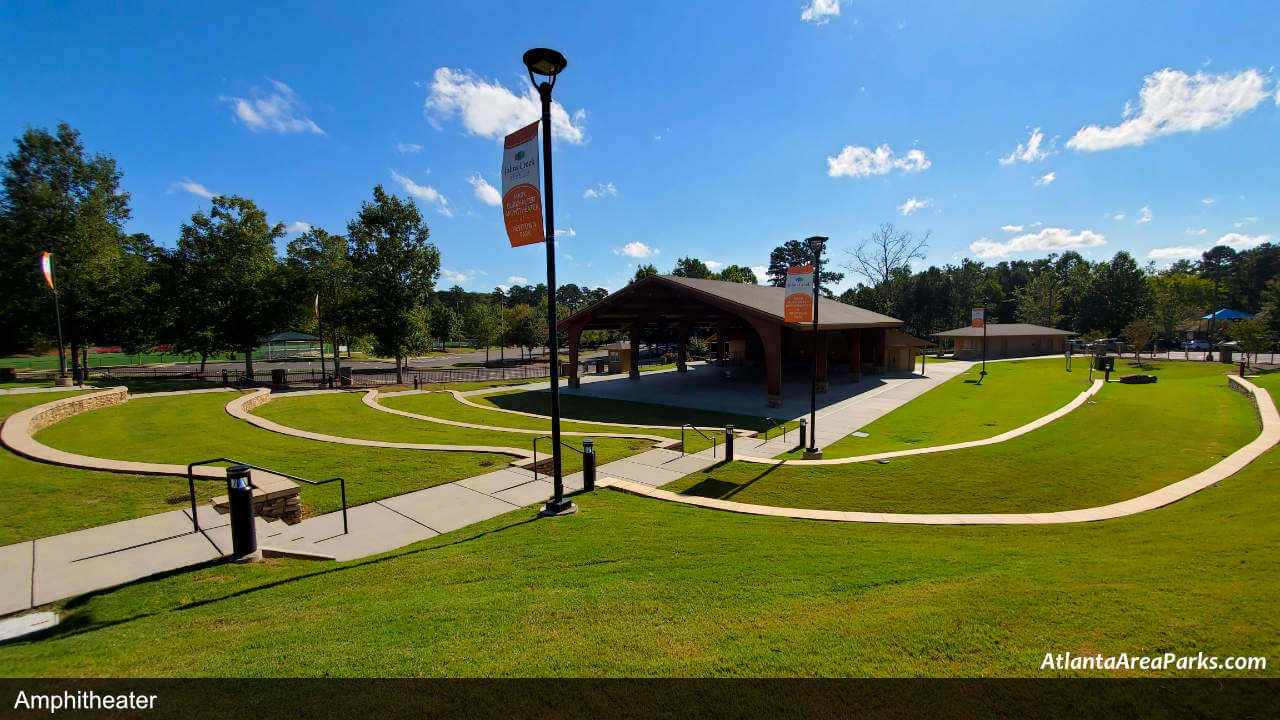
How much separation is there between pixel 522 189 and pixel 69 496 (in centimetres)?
902

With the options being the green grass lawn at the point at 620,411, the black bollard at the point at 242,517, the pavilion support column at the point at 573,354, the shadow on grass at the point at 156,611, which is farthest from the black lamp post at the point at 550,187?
the pavilion support column at the point at 573,354

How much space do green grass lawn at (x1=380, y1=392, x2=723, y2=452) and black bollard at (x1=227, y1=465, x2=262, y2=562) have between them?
1063cm

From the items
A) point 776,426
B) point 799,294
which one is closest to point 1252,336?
point 776,426

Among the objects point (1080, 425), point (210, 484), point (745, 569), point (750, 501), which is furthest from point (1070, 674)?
point (1080, 425)

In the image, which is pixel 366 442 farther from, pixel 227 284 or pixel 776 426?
pixel 227 284

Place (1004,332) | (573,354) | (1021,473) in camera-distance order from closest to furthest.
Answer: (1021,473)
(573,354)
(1004,332)

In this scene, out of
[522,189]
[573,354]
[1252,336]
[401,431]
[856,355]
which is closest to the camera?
[522,189]

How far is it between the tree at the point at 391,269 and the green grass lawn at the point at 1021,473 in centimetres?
2900

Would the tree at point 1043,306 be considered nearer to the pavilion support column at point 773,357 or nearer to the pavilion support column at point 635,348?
the pavilion support column at point 635,348

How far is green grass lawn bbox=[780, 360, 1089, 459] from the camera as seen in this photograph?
16.3 meters

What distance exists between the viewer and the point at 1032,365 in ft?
147

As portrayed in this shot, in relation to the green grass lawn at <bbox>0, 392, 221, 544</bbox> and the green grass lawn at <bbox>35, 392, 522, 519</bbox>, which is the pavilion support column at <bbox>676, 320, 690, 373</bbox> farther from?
the green grass lawn at <bbox>0, 392, 221, 544</bbox>

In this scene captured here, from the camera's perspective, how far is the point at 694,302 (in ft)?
92.7

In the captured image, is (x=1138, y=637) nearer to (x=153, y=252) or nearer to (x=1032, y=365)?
(x=153, y=252)
